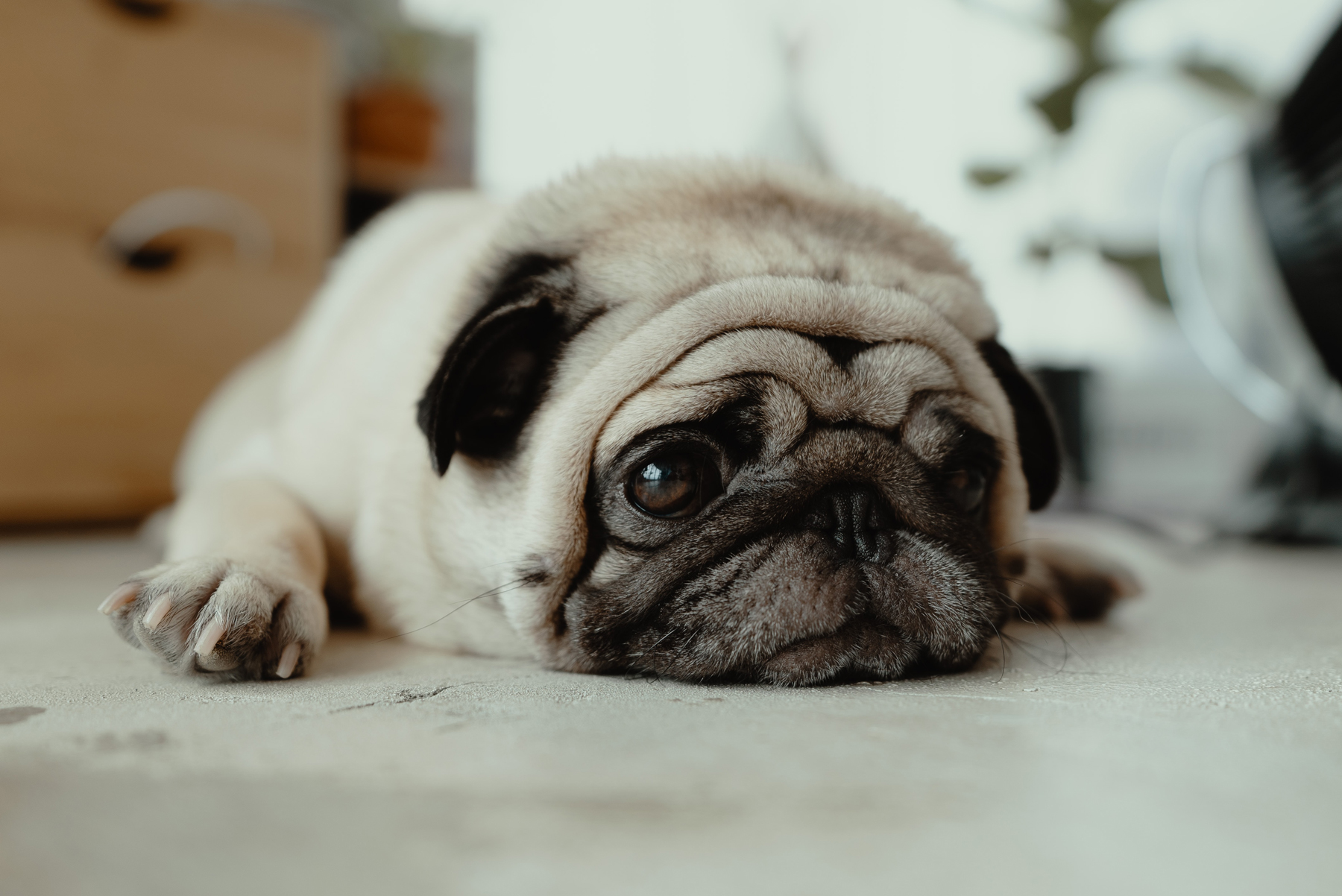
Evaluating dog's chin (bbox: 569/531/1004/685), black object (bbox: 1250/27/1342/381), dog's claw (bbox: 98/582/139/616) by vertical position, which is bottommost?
dog's claw (bbox: 98/582/139/616)

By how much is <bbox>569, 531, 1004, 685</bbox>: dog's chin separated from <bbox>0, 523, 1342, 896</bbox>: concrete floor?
51mm

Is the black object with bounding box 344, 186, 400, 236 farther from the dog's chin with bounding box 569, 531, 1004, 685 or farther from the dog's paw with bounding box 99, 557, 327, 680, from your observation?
the dog's chin with bounding box 569, 531, 1004, 685

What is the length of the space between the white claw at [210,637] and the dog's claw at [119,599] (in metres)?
0.14

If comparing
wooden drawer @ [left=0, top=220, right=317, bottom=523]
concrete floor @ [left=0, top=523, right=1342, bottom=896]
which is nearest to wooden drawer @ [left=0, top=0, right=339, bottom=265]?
wooden drawer @ [left=0, top=220, right=317, bottom=523]

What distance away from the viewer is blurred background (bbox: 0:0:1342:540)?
3.91m

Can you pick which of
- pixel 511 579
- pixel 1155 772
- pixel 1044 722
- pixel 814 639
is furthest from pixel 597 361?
pixel 1155 772

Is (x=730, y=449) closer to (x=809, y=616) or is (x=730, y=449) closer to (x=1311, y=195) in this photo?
(x=809, y=616)

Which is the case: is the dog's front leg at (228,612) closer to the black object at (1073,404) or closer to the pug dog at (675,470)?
the pug dog at (675,470)

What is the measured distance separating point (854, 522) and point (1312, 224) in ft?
8.37

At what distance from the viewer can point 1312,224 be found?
3164 millimetres

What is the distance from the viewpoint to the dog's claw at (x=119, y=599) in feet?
4.85

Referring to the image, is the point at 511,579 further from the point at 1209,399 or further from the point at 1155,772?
the point at 1209,399

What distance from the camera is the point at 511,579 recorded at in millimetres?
1688

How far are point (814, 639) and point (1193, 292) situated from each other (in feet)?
10.4
